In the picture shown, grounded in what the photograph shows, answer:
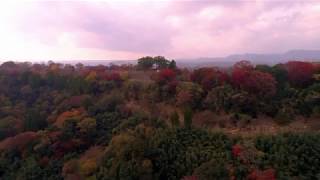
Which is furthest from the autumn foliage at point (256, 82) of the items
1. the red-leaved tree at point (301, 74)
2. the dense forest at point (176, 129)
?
the red-leaved tree at point (301, 74)

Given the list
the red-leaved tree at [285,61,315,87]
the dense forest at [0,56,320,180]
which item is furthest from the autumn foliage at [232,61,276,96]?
the red-leaved tree at [285,61,315,87]

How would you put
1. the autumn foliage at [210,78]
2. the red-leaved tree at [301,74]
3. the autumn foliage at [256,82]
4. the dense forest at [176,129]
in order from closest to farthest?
the dense forest at [176,129] < the autumn foliage at [256,82] < the red-leaved tree at [301,74] < the autumn foliage at [210,78]

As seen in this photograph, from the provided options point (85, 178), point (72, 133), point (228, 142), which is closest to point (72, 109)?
point (72, 133)

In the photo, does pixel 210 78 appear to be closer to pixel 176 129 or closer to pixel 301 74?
pixel 176 129

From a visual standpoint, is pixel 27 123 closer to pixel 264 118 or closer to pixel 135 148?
pixel 135 148

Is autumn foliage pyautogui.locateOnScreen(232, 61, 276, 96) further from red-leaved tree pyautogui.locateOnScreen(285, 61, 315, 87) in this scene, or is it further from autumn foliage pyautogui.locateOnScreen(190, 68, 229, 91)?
red-leaved tree pyautogui.locateOnScreen(285, 61, 315, 87)

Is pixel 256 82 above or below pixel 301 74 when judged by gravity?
below

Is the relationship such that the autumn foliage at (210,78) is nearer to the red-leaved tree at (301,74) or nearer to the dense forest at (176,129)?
the dense forest at (176,129)

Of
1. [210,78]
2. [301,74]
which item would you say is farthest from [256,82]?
[210,78]
